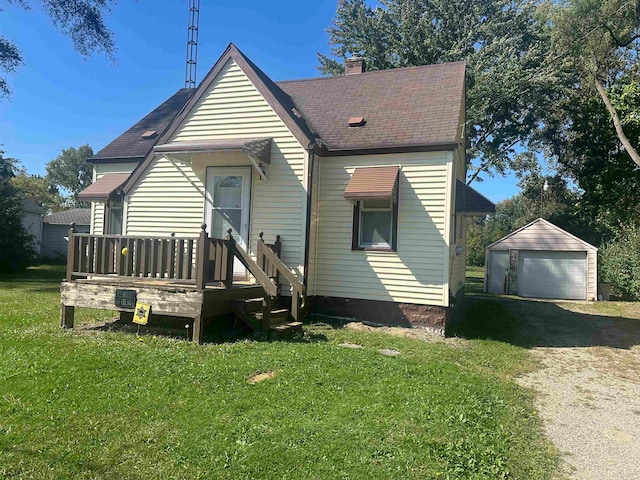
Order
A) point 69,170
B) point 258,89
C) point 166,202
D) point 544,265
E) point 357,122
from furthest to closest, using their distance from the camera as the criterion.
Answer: point 69,170, point 544,265, point 166,202, point 357,122, point 258,89

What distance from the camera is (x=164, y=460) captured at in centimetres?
321

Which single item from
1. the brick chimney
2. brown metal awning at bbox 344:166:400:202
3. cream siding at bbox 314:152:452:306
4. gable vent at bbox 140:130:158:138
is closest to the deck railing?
cream siding at bbox 314:152:452:306

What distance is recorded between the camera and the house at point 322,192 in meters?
8.74

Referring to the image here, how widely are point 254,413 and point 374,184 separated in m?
5.72

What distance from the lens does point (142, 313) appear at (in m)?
6.95

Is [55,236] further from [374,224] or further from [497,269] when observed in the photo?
[374,224]

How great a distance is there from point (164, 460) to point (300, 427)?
116cm

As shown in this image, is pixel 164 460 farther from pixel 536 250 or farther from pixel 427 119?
pixel 536 250

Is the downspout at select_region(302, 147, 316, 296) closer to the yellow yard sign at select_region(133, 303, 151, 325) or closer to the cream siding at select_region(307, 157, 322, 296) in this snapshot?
the cream siding at select_region(307, 157, 322, 296)

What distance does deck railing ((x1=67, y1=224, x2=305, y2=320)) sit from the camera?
6941 mm

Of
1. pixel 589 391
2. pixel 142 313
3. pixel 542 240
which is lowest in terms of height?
pixel 589 391

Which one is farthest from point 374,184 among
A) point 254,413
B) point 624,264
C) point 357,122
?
point 624,264

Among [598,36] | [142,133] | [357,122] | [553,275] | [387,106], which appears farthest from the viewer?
[553,275]

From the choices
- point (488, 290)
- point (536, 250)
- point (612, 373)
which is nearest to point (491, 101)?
point (536, 250)
